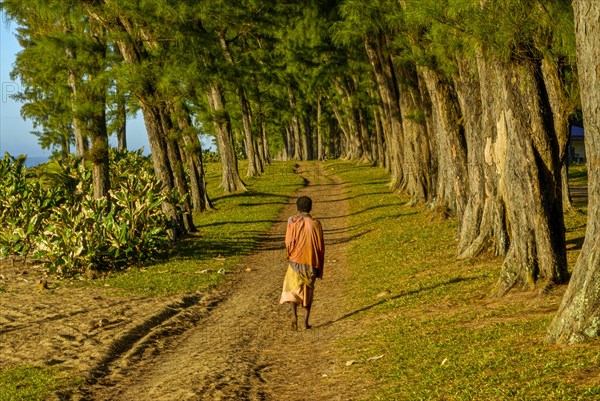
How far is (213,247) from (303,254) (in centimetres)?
1106

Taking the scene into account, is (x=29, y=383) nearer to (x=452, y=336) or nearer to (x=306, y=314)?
(x=306, y=314)

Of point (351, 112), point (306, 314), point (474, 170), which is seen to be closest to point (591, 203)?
point (306, 314)

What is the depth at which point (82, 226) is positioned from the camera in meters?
19.3

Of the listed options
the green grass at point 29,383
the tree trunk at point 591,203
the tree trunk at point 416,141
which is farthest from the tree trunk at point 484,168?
the tree trunk at point 416,141

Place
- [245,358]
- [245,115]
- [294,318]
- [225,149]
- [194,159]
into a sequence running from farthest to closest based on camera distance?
[245,115], [225,149], [194,159], [294,318], [245,358]

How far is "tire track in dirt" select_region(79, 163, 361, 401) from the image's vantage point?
30.1 ft

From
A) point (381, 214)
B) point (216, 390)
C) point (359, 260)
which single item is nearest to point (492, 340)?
point (216, 390)

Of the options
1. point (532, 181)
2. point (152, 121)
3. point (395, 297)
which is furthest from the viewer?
point (152, 121)

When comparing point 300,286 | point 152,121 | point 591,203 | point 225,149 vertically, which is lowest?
point 300,286

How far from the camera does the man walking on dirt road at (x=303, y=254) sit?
39.4ft

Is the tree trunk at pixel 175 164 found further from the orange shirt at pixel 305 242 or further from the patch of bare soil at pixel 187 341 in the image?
the orange shirt at pixel 305 242

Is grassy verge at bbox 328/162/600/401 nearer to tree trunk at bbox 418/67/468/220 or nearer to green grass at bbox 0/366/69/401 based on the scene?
tree trunk at bbox 418/67/468/220

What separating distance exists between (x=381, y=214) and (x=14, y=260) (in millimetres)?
12918

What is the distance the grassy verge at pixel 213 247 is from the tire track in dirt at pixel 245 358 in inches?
47.3
